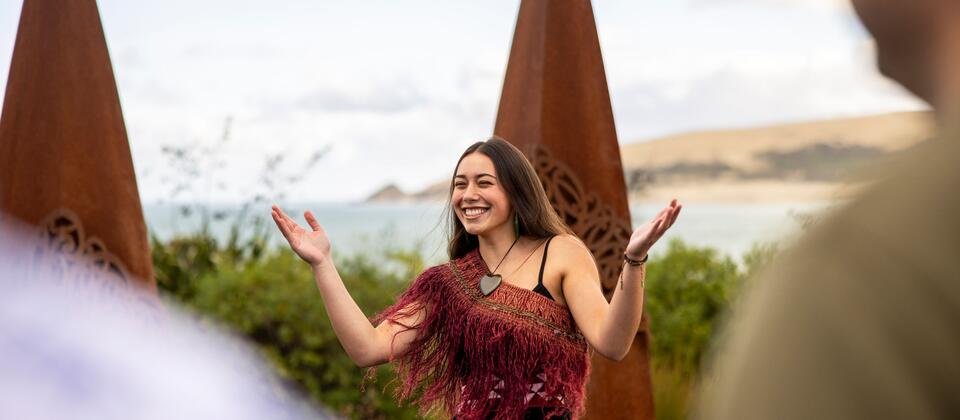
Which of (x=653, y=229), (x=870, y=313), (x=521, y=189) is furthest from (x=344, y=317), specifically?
(x=870, y=313)

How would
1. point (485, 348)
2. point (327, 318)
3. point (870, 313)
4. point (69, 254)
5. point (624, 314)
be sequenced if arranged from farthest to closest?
point (327, 318)
point (69, 254)
point (485, 348)
point (624, 314)
point (870, 313)

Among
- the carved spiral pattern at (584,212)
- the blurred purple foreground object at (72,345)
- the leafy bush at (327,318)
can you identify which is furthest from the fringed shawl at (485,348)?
the leafy bush at (327,318)

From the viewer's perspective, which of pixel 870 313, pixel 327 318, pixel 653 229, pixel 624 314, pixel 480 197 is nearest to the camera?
pixel 870 313

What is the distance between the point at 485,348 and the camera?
2.86m

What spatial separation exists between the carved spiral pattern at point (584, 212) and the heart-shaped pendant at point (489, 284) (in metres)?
1.44

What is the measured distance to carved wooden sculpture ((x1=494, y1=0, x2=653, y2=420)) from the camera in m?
4.38

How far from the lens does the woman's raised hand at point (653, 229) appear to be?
2215mm

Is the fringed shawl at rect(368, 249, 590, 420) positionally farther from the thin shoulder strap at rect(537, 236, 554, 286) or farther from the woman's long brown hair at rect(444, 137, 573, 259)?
the woman's long brown hair at rect(444, 137, 573, 259)

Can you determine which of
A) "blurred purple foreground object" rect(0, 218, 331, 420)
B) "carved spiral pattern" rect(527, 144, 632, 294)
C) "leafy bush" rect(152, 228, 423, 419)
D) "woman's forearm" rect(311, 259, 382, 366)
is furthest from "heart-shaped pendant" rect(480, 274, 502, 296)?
"leafy bush" rect(152, 228, 423, 419)

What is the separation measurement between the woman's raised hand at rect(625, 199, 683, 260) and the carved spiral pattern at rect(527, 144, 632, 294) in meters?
2.00

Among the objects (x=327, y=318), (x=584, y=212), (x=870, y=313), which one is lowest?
(x=327, y=318)

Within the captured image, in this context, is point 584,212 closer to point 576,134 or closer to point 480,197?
point 576,134

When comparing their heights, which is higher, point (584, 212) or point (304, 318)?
point (584, 212)

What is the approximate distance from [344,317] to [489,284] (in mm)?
420
